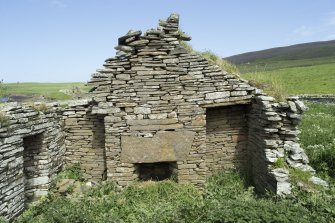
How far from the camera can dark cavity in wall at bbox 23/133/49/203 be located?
990 cm

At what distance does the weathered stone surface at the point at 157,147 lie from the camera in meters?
10.2

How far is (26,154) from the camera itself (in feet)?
32.4

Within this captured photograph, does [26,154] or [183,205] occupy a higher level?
[26,154]

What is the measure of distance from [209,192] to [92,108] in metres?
4.15

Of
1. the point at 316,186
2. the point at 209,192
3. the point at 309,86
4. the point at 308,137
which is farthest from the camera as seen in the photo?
the point at 309,86

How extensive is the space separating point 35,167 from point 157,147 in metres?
3.51

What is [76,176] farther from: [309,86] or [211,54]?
[309,86]

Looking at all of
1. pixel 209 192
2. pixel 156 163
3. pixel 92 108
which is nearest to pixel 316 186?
pixel 209 192

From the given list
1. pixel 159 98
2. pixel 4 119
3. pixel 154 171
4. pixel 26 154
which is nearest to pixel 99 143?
pixel 154 171

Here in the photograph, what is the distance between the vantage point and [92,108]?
1034 cm

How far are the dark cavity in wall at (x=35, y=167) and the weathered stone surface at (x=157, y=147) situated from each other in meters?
2.23

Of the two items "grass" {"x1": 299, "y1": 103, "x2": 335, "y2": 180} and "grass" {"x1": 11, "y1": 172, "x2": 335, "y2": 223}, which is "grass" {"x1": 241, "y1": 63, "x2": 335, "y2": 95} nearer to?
"grass" {"x1": 299, "y1": 103, "x2": 335, "y2": 180}

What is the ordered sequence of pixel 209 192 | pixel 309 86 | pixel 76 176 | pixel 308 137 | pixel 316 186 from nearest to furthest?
1. pixel 316 186
2. pixel 209 192
3. pixel 76 176
4. pixel 308 137
5. pixel 309 86

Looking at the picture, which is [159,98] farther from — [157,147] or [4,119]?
[4,119]
